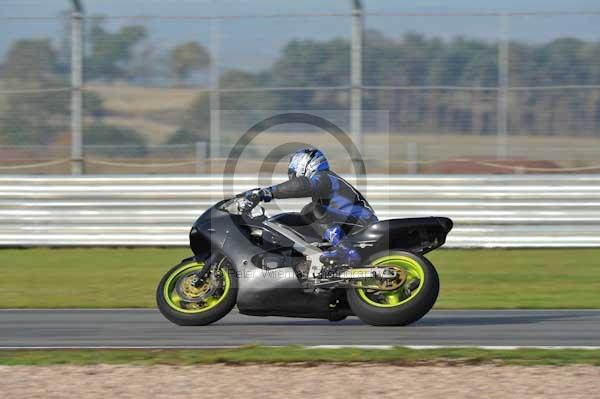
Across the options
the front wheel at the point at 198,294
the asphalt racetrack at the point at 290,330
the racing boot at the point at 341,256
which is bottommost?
the asphalt racetrack at the point at 290,330

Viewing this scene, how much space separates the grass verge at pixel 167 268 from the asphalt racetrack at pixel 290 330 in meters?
0.86

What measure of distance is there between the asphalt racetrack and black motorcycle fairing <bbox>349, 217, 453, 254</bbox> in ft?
2.11

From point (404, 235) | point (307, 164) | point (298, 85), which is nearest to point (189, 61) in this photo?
point (298, 85)

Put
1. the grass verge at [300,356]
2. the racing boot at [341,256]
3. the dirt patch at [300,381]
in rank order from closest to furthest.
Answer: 1. the dirt patch at [300,381]
2. the grass verge at [300,356]
3. the racing boot at [341,256]

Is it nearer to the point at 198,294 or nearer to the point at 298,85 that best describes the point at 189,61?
the point at 298,85

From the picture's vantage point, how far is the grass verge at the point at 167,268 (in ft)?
36.7

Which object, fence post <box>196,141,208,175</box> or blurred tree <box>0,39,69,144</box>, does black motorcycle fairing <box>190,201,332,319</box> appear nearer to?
fence post <box>196,141,208,175</box>

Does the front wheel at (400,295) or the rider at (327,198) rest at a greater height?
the rider at (327,198)

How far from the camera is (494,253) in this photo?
14.8m

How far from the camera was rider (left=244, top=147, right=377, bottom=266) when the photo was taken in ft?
29.3

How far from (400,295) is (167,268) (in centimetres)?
552

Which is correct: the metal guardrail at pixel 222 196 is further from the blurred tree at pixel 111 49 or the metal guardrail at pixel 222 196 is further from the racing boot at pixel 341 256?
the racing boot at pixel 341 256

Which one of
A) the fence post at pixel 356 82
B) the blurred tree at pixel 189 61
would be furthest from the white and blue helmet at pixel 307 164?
the blurred tree at pixel 189 61

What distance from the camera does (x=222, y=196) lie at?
15.3 m
